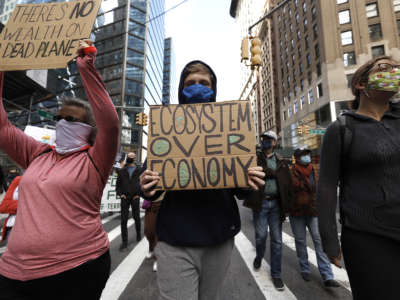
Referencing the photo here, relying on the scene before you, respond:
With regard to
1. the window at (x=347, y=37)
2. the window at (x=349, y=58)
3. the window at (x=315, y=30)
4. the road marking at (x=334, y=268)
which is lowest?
the road marking at (x=334, y=268)

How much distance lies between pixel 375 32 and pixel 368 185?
3601 cm

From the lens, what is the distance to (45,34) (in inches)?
67.6

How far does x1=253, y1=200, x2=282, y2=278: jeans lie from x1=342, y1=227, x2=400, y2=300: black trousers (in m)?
2.05

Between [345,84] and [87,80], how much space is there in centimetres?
3192

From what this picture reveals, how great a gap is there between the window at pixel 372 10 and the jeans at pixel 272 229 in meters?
35.9

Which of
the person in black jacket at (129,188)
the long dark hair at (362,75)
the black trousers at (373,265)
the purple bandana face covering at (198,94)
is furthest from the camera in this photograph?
the person in black jacket at (129,188)

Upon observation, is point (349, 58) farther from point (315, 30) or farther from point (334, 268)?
point (334, 268)

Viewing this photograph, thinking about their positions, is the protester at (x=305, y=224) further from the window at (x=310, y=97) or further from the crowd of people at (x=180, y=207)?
the window at (x=310, y=97)

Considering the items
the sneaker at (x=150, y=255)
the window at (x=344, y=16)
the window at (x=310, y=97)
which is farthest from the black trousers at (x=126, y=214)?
the window at (x=344, y=16)

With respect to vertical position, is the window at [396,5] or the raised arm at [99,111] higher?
the window at [396,5]

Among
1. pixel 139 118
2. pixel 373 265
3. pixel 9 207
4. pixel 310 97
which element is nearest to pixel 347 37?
pixel 310 97

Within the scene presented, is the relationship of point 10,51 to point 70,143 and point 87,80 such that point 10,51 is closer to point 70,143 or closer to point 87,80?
point 87,80

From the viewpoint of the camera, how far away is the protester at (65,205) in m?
1.16

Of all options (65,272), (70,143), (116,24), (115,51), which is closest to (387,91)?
(70,143)
